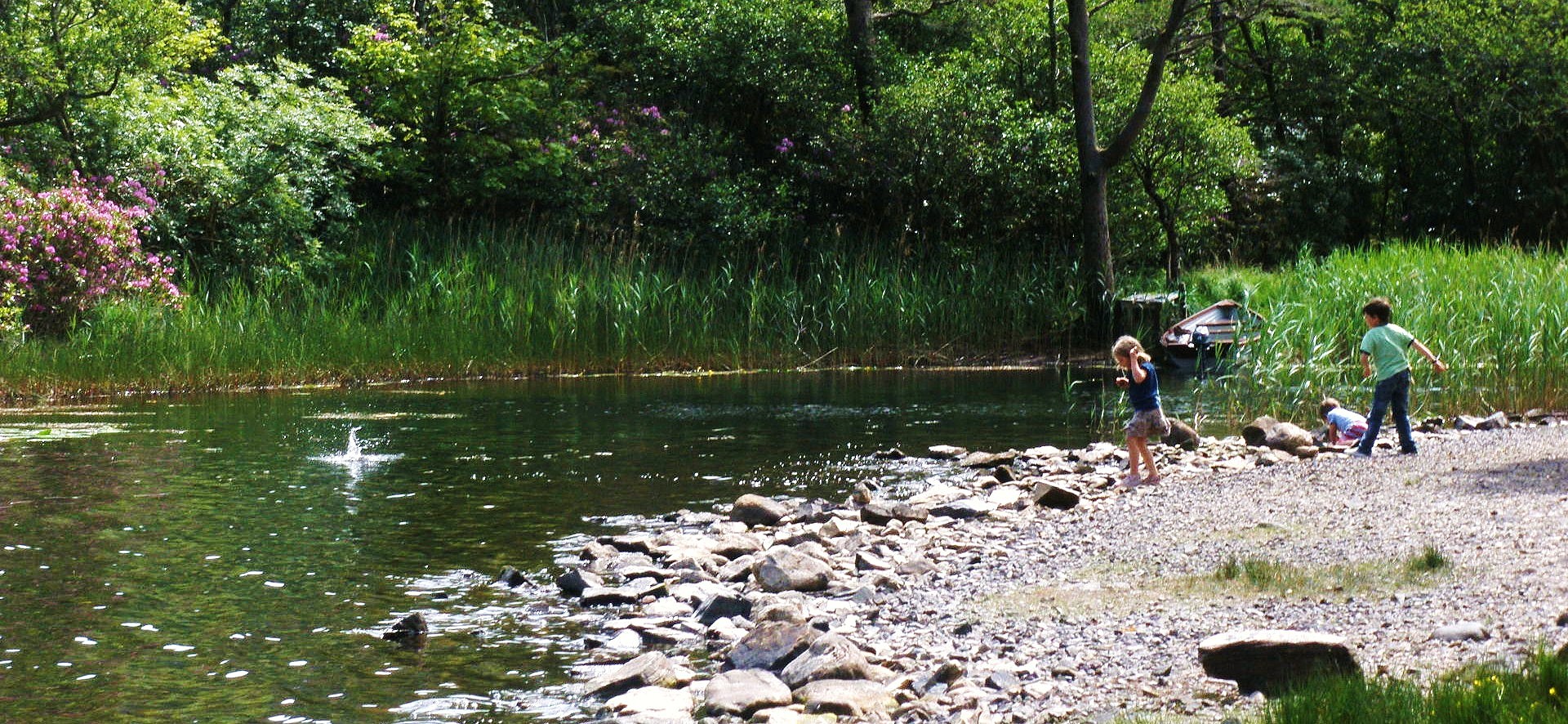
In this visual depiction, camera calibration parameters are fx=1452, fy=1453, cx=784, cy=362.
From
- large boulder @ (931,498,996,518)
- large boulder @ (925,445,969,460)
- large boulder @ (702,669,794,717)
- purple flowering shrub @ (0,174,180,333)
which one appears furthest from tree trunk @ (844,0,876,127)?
large boulder @ (702,669,794,717)

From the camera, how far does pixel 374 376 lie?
22.1 meters

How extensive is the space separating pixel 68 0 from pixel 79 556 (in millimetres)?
16276

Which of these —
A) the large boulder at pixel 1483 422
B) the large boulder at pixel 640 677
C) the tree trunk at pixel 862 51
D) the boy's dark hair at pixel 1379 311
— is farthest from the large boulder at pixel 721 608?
the tree trunk at pixel 862 51

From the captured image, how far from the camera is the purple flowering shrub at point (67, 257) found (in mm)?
19297

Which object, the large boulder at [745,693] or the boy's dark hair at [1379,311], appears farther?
the boy's dark hair at [1379,311]

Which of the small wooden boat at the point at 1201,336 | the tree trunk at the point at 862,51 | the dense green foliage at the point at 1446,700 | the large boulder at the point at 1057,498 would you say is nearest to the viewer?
the dense green foliage at the point at 1446,700

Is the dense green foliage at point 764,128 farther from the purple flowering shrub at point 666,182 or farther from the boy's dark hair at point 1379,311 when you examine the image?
the boy's dark hair at point 1379,311

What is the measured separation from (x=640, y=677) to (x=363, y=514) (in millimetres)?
4931

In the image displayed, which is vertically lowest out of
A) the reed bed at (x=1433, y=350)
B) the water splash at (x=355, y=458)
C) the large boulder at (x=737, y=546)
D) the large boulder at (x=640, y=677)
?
the large boulder at (x=640, y=677)

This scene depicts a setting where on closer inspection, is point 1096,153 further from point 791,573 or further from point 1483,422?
point 791,573

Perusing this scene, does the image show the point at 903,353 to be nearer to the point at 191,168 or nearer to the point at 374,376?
the point at 374,376

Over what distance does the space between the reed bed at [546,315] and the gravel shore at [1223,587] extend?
14.3m

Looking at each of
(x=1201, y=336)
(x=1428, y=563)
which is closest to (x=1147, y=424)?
(x=1428, y=563)

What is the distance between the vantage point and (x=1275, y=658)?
5.24 metres
